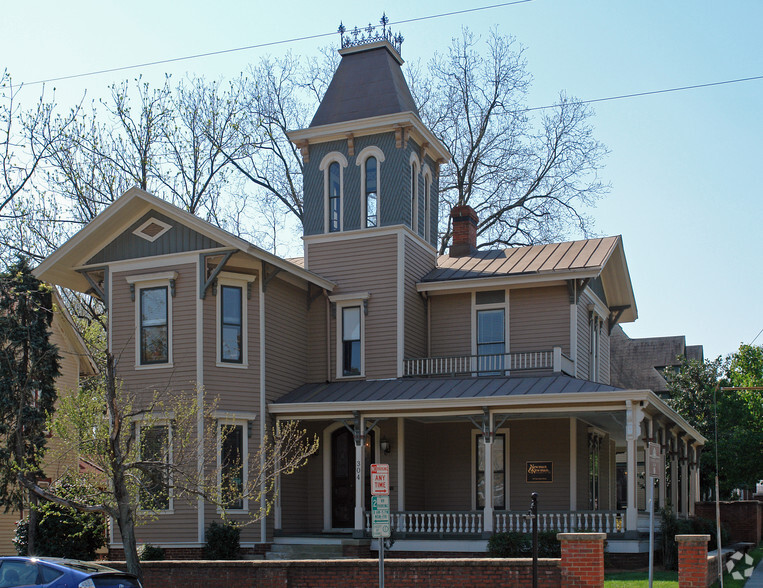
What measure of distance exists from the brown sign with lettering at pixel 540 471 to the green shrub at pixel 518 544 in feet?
9.92

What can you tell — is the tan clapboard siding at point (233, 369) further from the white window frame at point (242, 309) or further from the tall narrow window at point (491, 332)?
the tall narrow window at point (491, 332)

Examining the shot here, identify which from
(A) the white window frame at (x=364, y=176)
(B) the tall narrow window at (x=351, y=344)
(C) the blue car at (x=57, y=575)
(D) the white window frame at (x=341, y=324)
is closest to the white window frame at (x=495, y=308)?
(D) the white window frame at (x=341, y=324)

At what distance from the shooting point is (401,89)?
27359 mm

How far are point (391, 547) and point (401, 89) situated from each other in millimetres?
12720

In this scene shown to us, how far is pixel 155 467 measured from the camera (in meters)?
16.5

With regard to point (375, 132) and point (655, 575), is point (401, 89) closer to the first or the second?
point (375, 132)

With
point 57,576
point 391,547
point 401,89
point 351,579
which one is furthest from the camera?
point 401,89

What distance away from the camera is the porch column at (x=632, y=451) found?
20062 millimetres

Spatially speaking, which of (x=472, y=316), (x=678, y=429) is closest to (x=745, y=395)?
(x=678, y=429)

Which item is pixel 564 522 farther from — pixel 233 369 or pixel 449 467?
Result: pixel 233 369

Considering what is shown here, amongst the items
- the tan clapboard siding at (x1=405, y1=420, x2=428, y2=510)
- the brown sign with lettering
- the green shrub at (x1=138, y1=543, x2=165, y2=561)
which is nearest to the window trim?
the green shrub at (x1=138, y1=543, x2=165, y2=561)

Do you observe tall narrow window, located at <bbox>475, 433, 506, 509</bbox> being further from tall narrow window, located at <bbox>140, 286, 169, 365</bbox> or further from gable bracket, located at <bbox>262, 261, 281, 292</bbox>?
tall narrow window, located at <bbox>140, 286, 169, 365</bbox>

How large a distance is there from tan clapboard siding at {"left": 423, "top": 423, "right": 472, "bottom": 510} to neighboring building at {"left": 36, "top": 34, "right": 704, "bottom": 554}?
0.05 meters

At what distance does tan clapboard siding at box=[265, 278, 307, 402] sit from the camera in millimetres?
23500
